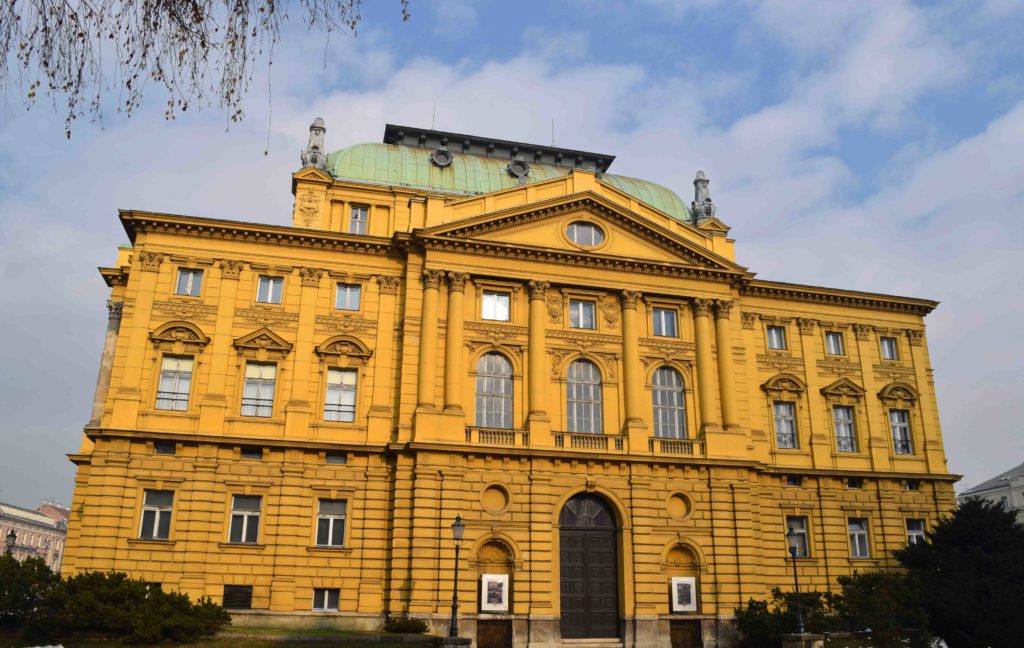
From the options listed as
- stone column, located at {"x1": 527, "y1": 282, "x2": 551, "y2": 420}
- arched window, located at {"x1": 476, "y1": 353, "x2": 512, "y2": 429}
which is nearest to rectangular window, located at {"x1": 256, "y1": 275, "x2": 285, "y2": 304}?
arched window, located at {"x1": 476, "y1": 353, "x2": 512, "y2": 429}

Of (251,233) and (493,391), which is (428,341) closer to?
(493,391)

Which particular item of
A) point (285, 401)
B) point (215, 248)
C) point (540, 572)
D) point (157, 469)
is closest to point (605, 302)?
point (540, 572)

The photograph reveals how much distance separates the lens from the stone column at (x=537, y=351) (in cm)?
3906

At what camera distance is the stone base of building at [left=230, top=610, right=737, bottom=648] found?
113 feet

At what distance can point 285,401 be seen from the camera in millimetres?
37812

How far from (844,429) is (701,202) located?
15.0 meters

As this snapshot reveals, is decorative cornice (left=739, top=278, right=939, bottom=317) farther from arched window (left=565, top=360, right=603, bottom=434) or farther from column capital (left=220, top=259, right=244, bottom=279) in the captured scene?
column capital (left=220, top=259, right=244, bottom=279)

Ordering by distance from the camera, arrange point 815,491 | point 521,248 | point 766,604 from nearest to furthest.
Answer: point 766,604
point 521,248
point 815,491

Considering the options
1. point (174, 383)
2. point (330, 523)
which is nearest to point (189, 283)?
point (174, 383)

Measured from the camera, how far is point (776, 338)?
46625 millimetres

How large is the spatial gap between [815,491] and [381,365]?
23.3 meters

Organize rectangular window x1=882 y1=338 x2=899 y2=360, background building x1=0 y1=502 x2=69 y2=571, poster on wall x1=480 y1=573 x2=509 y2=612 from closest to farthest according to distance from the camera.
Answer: poster on wall x1=480 y1=573 x2=509 y2=612 < rectangular window x1=882 y1=338 x2=899 y2=360 < background building x1=0 y1=502 x2=69 y2=571

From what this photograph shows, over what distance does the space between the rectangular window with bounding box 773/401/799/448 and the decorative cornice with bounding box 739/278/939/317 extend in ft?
19.9

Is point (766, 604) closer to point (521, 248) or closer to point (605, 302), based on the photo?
point (605, 302)
